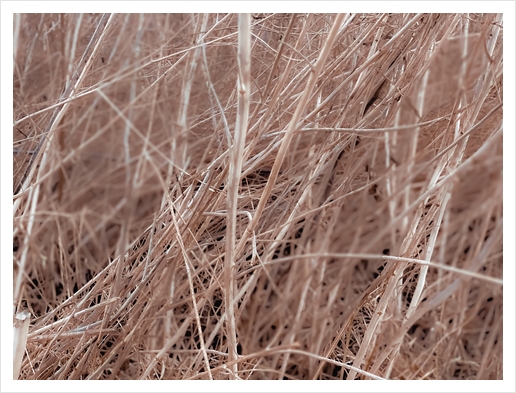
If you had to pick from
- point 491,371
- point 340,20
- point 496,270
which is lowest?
point 491,371

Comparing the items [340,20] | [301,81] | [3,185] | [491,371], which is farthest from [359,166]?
[3,185]

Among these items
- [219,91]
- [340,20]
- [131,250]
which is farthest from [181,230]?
[340,20]

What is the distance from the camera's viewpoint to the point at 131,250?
860 millimetres

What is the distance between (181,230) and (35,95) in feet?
1.47

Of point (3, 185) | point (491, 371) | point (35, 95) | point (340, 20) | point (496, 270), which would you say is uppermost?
point (340, 20)

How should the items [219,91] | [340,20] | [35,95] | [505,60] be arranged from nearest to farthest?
[340,20], [505,60], [219,91], [35,95]

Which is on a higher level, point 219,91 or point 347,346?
point 219,91

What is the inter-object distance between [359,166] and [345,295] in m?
0.36

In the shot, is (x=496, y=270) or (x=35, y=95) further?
(x=35, y=95)

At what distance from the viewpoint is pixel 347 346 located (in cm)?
84

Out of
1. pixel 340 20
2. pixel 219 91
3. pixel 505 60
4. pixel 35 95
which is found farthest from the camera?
pixel 35 95

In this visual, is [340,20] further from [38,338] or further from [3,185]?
[38,338]

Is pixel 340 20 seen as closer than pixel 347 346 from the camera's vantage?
Yes

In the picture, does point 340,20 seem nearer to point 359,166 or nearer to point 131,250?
point 359,166
